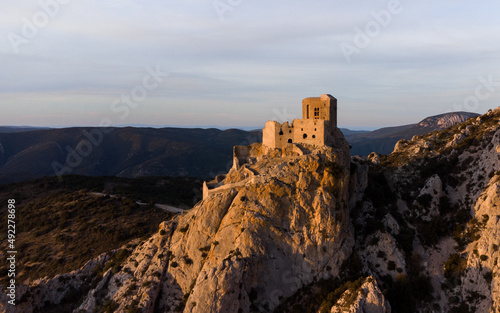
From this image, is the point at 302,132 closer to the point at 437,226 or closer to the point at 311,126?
the point at 311,126

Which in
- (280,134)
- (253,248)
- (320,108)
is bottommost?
(253,248)

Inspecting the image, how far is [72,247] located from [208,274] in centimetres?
3194

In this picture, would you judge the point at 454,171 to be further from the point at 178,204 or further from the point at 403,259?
the point at 178,204

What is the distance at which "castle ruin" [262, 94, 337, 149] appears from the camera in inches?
2000

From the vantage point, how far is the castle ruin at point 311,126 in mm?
50812

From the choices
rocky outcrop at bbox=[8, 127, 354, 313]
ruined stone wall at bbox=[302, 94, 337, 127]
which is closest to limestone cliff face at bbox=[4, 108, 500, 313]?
Result: rocky outcrop at bbox=[8, 127, 354, 313]

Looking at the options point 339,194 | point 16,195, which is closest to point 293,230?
point 339,194

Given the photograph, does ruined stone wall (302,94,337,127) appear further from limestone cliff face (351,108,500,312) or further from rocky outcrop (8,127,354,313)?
limestone cliff face (351,108,500,312)

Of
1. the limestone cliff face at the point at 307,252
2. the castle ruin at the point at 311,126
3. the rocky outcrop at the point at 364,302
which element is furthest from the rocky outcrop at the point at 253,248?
the rocky outcrop at the point at 364,302

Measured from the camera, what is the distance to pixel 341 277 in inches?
1774

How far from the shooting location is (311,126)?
168 feet

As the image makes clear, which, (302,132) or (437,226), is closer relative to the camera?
(437,226)

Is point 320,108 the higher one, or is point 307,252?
point 320,108

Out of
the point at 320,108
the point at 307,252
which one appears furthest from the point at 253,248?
the point at 320,108
